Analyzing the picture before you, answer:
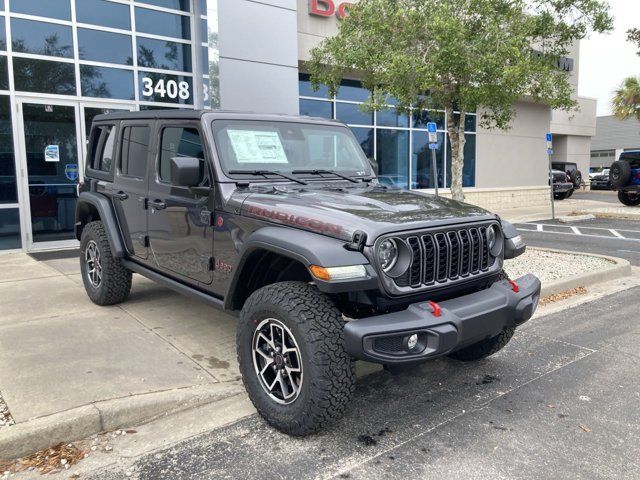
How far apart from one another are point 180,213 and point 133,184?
977 millimetres

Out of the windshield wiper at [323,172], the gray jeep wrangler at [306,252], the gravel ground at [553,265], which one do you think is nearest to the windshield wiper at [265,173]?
the gray jeep wrangler at [306,252]

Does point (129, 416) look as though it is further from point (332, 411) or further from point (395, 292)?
point (395, 292)

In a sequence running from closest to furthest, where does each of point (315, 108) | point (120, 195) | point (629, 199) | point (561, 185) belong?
point (120, 195)
point (315, 108)
point (629, 199)
point (561, 185)

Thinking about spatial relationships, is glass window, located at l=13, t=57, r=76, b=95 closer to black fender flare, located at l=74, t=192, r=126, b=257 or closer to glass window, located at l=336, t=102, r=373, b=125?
black fender flare, located at l=74, t=192, r=126, b=257

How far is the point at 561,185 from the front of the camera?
24.9 meters

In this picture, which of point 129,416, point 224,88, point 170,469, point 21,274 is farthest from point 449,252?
point 224,88

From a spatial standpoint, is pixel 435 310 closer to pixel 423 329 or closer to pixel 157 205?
pixel 423 329

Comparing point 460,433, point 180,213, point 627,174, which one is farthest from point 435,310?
point 627,174

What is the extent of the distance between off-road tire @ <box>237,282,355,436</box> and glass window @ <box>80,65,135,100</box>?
320 inches

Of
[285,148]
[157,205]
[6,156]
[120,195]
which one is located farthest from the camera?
[6,156]

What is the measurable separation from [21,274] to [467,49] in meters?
6.97

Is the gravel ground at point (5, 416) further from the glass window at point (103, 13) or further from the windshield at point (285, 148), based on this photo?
the glass window at point (103, 13)

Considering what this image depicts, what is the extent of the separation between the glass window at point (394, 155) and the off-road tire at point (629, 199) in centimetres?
913

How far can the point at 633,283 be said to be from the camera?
7.36 meters
